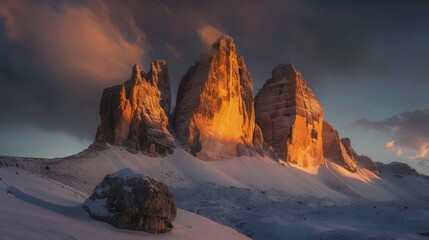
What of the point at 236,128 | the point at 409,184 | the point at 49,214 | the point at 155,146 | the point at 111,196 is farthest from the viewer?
the point at 409,184

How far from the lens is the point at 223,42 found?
68.6 meters

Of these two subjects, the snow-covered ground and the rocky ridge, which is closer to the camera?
the snow-covered ground

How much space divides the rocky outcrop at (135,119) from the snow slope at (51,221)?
2847 cm

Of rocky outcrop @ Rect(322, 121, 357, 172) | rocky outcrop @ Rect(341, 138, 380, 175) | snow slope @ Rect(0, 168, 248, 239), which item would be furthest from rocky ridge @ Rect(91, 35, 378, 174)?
snow slope @ Rect(0, 168, 248, 239)

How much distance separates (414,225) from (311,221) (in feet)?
18.6

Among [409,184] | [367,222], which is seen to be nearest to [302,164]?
[409,184]

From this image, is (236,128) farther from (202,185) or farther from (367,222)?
(367,222)

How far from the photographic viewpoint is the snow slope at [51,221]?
11250mm

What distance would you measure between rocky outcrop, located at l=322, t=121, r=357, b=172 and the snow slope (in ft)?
257

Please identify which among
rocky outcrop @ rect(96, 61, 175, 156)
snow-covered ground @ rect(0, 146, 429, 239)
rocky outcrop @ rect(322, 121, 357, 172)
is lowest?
snow-covered ground @ rect(0, 146, 429, 239)

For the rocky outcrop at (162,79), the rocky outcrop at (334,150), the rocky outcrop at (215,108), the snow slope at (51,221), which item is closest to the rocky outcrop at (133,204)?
the snow slope at (51,221)

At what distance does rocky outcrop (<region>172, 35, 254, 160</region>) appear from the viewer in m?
59.5

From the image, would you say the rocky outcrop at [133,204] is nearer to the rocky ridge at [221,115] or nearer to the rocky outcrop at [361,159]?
the rocky ridge at [221,115]

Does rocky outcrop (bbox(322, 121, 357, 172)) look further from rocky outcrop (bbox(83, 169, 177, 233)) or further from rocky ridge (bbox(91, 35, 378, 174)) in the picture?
rocky outcrop (bbox(83, 169, 177, 233))
